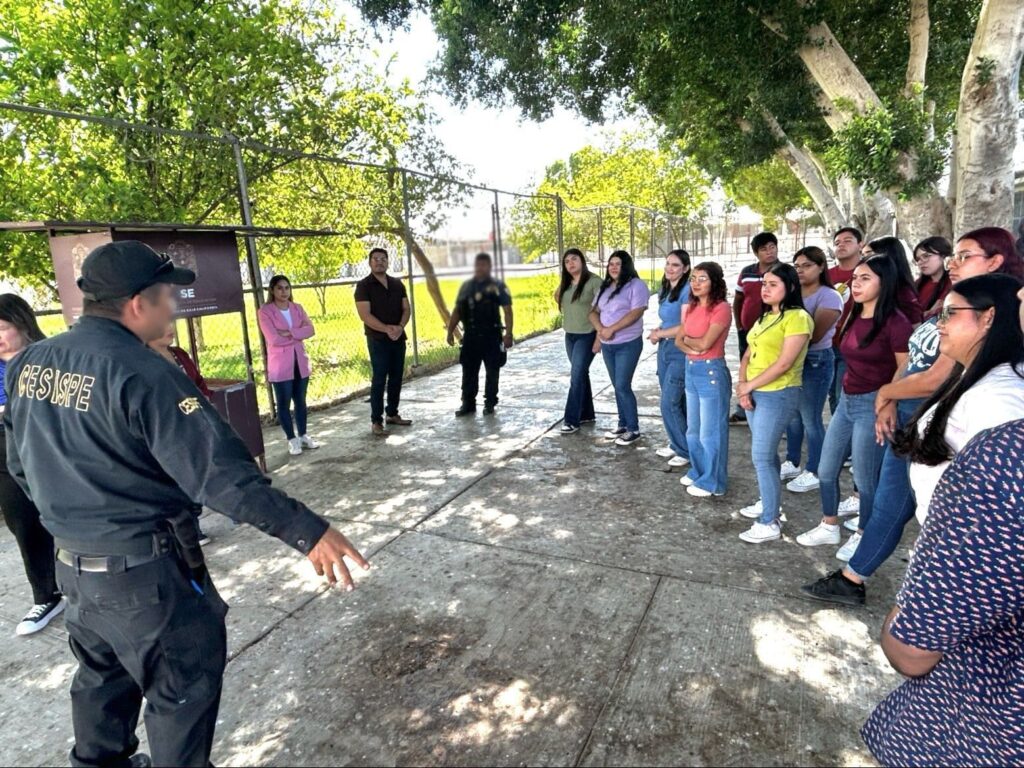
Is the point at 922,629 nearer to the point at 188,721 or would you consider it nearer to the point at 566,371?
the point at 188,721

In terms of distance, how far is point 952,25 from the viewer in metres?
8.23

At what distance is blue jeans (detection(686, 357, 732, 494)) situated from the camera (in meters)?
4.07

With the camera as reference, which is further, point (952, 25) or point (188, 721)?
point (952, 25)

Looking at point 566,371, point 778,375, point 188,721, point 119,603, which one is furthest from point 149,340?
point 566,371

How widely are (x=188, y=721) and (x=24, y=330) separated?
2368 millimetres

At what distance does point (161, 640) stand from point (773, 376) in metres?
3.15

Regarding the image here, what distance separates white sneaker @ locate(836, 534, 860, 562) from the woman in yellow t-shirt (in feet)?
1.15

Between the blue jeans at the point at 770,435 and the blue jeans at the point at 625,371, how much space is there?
5.84ft

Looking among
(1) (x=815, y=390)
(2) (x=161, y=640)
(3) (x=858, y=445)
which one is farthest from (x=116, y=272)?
(1) (x=815, y=390)

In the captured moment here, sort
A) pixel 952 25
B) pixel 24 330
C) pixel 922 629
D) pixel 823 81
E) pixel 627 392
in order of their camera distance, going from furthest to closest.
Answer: pixel 952 25, pixel 823 81, pixel 627 392, pixel 24 330, pixel 922 629

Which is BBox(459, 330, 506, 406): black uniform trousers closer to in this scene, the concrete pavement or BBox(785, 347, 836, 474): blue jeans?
the concrete pavement

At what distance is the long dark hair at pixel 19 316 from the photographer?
9.69ft

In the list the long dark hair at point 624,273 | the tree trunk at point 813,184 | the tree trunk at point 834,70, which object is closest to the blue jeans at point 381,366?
the long dark hair at point 624,273

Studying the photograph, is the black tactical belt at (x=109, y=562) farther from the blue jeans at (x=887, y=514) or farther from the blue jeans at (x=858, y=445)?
the blue jeans at (x=858, y=445)
